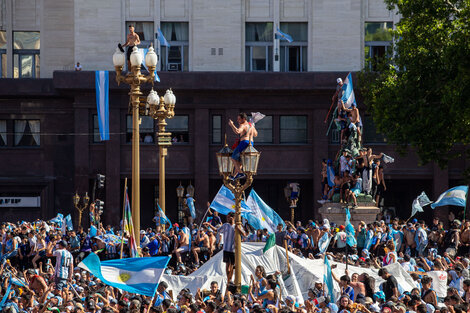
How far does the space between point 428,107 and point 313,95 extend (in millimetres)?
12278

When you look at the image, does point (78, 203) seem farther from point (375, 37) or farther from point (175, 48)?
point (375, 37)

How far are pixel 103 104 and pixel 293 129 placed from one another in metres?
18.9

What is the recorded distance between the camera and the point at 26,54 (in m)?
49.8

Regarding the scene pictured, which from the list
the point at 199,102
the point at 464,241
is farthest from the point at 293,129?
the point at 464,241

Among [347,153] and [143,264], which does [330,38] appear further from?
[143,264]

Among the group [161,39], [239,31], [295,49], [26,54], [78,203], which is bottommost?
[78,203]

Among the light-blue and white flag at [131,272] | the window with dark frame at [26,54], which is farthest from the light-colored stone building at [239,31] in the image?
the light-blue and white flag at [131,272]

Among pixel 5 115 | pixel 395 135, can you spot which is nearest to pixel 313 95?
pixel 395 135

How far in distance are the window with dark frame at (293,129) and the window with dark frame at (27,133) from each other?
39.8ft

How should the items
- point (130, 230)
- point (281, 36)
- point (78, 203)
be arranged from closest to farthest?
1. point (130, 230)
2. point (78, 203)
3. point (281, 36)

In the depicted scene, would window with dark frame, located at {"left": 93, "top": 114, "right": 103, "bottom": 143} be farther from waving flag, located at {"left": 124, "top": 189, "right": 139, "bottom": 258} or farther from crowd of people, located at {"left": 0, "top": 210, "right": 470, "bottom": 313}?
waving flag, located at {"left": 124, "top": 189, "right": 139, "bottom": 258}

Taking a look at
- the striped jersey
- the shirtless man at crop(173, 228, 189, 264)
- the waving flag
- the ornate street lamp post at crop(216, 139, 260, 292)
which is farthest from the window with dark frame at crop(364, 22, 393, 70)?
the ornate street lamp post at crop(216, 139, 260, 292)

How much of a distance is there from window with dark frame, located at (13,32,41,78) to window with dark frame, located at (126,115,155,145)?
6318 mm

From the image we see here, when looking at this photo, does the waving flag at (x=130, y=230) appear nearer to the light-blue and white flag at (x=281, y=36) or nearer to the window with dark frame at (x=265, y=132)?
the window with dark frame at (x=265, y=132)
